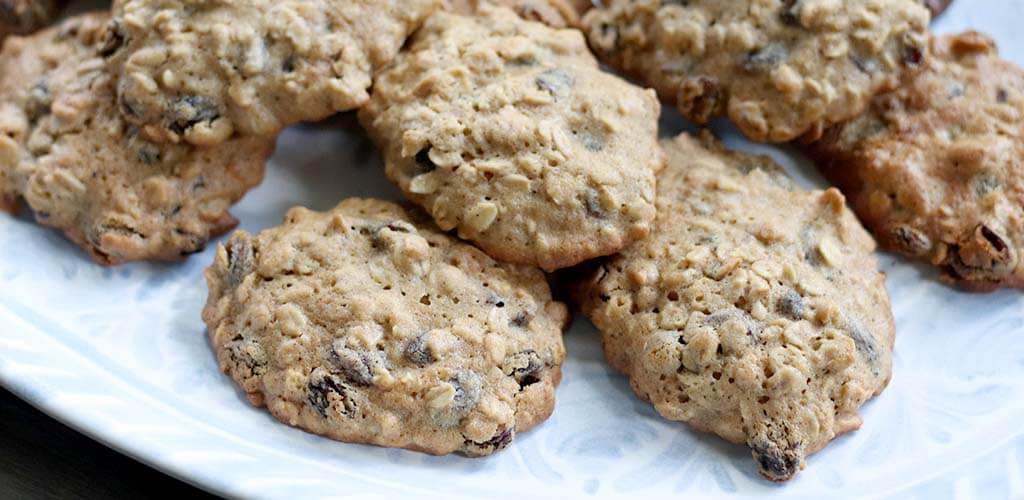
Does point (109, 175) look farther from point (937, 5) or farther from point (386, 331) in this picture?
point (937, 5)

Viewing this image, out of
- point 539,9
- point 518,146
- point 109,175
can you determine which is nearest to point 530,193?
point 518,146

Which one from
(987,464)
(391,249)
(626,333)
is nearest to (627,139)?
(626,333)

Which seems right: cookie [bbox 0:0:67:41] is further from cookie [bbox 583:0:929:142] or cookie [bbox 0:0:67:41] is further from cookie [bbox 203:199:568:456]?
cookie [bbox 583:0:929:142]

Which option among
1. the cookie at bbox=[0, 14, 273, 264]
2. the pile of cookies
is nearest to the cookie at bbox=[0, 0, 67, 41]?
the pile of cookies

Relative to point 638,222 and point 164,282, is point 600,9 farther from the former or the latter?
point 164,282

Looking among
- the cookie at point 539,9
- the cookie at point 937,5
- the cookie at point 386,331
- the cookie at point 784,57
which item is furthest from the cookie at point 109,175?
the cookie at point 937,5
